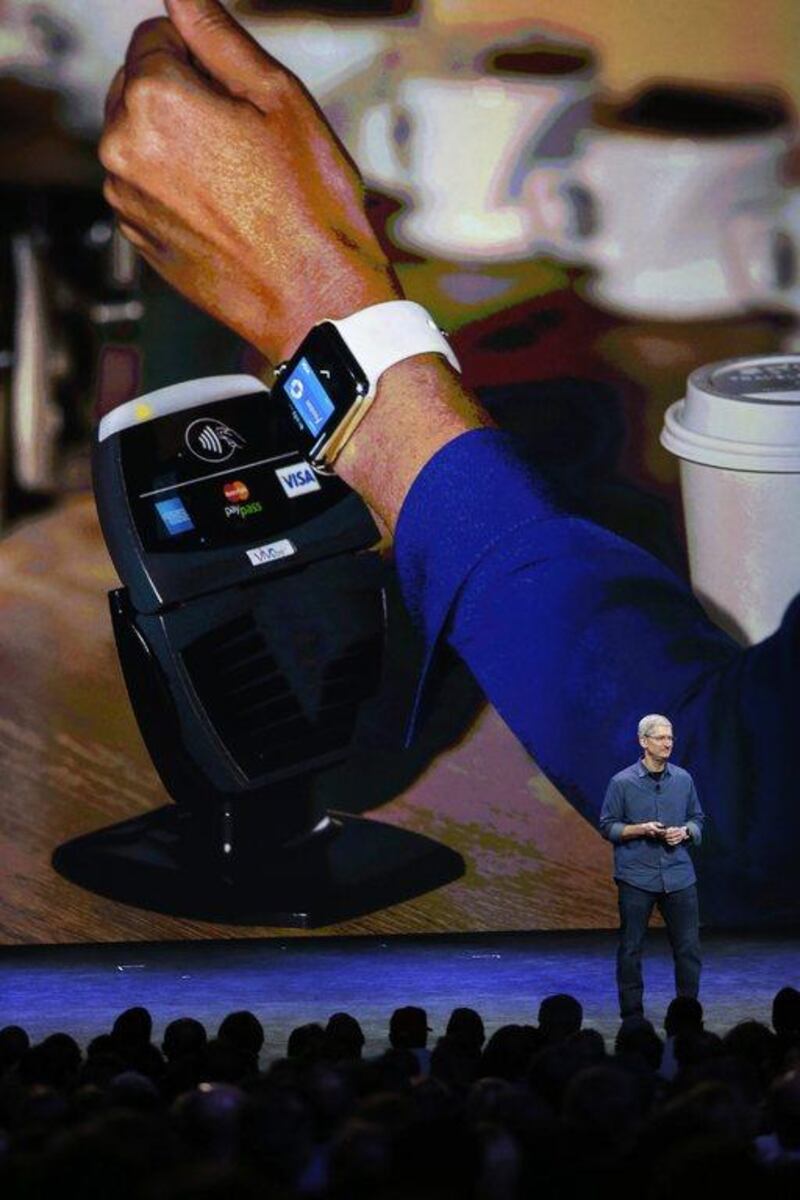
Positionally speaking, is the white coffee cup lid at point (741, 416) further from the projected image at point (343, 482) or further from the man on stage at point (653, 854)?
the man on stage at point (653, 854)

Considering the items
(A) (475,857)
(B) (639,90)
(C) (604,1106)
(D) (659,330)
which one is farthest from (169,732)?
(C) (604,1106)

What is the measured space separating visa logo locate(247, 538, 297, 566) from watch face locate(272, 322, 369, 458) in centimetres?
39

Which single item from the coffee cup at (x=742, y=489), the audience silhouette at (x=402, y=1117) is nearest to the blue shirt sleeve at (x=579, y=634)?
the audience silhouette at (x=402, y=1117)

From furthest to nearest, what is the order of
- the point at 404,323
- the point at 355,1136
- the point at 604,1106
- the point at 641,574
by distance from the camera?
the point at 404,323, the point at 641,574, the point at 604,1106, the point at 355,1136

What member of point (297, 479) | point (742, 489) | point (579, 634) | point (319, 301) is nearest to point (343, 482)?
point (297, 479)

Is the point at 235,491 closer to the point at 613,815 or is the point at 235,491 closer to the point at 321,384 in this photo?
the point at 321,384

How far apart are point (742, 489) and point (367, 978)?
4.17 feet

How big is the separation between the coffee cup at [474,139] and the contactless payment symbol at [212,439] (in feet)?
1.71

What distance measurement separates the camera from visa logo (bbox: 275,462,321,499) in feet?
13.3

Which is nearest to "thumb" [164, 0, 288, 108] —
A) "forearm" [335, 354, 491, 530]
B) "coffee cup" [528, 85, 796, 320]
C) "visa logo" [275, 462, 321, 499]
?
"coffee cup" [528, 85, 796, 320]

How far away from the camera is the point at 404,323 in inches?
144

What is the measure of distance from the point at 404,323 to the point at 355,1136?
190 cm

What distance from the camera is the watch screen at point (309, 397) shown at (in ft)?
11.6

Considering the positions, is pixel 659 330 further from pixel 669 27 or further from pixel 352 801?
pixel 352 801
